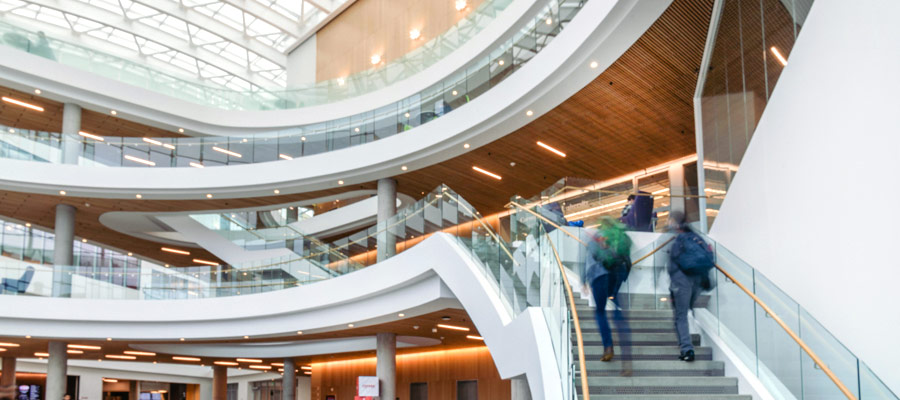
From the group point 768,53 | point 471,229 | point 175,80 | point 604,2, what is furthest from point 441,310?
point 175,80

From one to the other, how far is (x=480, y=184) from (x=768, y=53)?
10395 millimetres

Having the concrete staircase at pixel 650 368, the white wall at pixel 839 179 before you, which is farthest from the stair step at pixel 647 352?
the white wall at pixel 839 179

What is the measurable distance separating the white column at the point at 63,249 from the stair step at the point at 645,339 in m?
14.3

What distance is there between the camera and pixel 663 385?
224 inches

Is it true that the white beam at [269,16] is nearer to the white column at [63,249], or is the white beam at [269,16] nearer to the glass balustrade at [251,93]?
the glass balustrade at [251,93]

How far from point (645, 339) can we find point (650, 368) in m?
0.50

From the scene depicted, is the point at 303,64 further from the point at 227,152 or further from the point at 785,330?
the point at 785,330

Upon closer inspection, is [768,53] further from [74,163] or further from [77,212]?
[77,212]

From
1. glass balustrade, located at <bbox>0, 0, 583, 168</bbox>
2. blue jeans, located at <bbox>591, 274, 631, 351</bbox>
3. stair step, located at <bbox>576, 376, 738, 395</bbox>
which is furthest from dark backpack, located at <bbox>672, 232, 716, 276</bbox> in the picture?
glass balustrade, located at <bbox>0, 0, 583, 168</bbox>

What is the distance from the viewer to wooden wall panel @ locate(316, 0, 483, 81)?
20.1 metres

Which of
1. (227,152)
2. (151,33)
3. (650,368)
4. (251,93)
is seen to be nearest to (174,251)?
(251,93)

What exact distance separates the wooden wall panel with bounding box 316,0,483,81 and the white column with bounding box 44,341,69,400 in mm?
10954

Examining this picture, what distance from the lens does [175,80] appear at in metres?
20.0

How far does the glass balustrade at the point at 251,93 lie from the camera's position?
17.7 m
